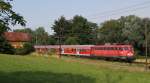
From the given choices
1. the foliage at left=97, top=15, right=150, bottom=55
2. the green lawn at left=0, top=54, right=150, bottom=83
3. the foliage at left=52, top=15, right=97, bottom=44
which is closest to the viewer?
the green lawn at left=0, top=54, right=150, bottom=83

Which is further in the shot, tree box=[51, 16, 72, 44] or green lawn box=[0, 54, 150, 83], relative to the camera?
tree box=[51, 16, 72, 44]

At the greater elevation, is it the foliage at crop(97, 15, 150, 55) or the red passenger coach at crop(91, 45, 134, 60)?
the foliage at crop(97, 15, 150, 55)

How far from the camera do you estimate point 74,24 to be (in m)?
137

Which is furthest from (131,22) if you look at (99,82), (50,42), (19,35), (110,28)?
(99,82)

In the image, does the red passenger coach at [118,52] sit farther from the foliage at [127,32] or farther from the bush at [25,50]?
the bush at [25,50]

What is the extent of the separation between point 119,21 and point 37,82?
9789 centimetres

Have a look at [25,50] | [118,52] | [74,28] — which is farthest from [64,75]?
[74,28]

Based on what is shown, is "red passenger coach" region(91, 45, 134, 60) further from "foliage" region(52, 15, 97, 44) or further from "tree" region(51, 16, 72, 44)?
"tree" region(51, 16, 72, 44)

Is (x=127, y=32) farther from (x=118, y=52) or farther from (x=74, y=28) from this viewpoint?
(x=118, y=52)

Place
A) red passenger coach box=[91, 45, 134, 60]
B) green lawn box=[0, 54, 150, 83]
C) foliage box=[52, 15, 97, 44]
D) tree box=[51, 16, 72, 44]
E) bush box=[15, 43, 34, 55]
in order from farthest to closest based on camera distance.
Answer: tree box=[51, 16, 72, 44]
foliage box=[52, 15, 97, 44]
bush box=[15, 43, 34, 55]
red passenger coach box=[91, 45, 134, 60]
green lawn box=[0, 54, 150, 83]

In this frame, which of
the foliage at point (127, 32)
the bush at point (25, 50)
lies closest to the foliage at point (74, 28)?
the foliage at point (127, 32)

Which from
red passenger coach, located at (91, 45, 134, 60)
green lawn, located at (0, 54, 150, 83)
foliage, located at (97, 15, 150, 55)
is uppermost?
foliage, located at (97, 15, 150, 55)

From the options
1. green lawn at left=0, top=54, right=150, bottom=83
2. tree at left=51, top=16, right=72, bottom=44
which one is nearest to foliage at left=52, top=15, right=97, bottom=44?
tree at left=51, top=16, right=72, bottom=44

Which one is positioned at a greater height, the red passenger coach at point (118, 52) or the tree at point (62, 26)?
the tree at point (62, 26)
